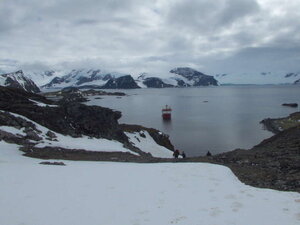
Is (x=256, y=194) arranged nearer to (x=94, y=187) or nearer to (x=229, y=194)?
(x=229, y=194)

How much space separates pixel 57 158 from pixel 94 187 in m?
8.57

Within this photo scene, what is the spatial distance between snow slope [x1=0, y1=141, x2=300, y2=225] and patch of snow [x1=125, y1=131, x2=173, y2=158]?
23.6m

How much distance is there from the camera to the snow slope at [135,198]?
30.5 feet

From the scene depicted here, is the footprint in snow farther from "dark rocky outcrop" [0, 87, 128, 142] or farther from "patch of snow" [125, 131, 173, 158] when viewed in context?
"patch of snow" [125, 131, 173, 158]

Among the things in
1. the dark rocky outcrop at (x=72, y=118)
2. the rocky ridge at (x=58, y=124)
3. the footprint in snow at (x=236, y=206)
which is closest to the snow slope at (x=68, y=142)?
the rocky ridge at (x=58, y=124)

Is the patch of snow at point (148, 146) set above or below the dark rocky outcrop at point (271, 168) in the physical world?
below

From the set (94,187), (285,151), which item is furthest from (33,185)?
(285,151)

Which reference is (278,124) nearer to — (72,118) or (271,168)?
(72,118)

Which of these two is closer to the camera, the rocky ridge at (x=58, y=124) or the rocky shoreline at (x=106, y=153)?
the rocky shoreline at (x=106, y=153)

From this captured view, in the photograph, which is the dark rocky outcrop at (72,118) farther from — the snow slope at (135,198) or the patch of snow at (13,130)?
the snow slope at (135,198)

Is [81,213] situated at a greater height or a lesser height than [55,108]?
lesser

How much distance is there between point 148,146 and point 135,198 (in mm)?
30413

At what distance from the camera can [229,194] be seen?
11508 mm

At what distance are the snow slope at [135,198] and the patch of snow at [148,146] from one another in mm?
23568
